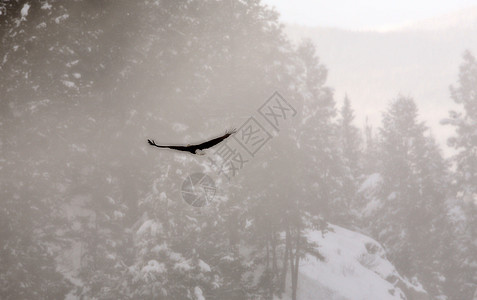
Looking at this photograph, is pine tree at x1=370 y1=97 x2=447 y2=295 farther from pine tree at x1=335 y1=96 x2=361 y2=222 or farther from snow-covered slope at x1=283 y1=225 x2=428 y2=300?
pine tree at x1=335 y1=96 x2=361 y2=222

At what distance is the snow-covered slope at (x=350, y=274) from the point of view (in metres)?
25.2

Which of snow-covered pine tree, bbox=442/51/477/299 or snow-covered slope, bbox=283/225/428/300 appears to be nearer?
snow-covered slope, bbox=283/225/428/300

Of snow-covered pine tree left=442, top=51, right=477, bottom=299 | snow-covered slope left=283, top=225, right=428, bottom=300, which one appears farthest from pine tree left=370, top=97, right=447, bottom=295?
snow-covered slope left=283, top=225, right=428, bottom=300

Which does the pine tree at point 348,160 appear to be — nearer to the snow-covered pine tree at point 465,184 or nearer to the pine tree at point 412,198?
the pine tree at point 412,198

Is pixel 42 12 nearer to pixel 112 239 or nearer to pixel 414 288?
pixel 112 239

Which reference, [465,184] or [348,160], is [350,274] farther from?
[465,184]

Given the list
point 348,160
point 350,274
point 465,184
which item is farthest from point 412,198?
point 350,274

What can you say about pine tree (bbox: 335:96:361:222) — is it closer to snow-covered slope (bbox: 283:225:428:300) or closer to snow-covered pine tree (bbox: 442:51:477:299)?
snow-covered slope (bbox: 283:225:428:300)

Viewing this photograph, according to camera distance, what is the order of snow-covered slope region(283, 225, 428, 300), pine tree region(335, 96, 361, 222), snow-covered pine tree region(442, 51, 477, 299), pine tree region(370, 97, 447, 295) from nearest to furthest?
snow-covered slope region(283, 225, 428, 300), snow-covered pine tree region(442, 51, 477, 299), pine tree region(370, 97, 447, 295), pine tree region(335, 96, 361, 222)

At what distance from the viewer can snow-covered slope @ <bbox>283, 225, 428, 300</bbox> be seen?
82.6 feet

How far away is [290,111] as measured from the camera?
20.8 metres

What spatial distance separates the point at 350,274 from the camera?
27188mm

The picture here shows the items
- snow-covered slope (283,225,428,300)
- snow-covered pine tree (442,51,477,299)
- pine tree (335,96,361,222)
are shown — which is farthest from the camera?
pine tree (335,96,361,222)

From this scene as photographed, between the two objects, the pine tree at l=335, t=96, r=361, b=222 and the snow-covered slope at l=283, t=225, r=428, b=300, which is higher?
the pine tree at l=335, t=96, r=361, b=222
